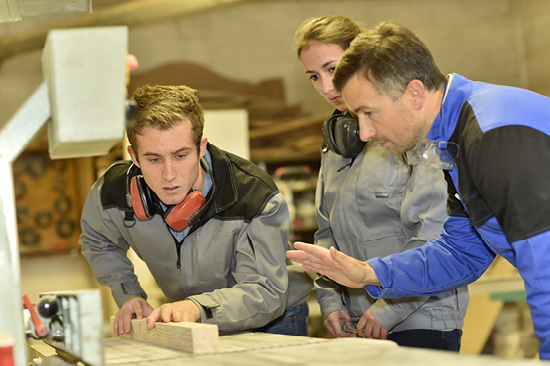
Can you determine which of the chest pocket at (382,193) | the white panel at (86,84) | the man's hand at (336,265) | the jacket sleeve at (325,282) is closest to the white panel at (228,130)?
the jacket sleeve at (325,282)

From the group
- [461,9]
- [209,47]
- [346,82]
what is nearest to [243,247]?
[346,82]

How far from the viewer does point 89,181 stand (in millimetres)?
6289

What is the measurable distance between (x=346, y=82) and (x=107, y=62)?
71cm

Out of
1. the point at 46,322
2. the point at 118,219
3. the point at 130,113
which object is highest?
the point at 130,113

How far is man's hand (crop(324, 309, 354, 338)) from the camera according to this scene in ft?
7.68

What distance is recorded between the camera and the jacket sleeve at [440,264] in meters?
1.85

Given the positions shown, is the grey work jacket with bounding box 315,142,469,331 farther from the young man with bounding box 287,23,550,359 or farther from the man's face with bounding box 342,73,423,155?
the man's face with bounding box 342,73,423,155

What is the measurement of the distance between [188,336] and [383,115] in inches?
28.8

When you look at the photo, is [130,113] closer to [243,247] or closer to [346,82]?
[346,82]

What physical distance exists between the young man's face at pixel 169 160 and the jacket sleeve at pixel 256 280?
0.25m

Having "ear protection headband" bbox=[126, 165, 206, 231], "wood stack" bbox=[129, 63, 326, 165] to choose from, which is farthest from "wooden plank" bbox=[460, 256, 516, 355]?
"ear protection headband" bbox=[126, 165, 206, 231]

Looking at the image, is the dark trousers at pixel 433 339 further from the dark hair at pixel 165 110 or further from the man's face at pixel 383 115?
the dark hair at pixel 165 110

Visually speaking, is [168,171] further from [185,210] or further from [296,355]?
[296,355]

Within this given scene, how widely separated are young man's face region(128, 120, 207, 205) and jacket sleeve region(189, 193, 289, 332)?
253 millimetres
